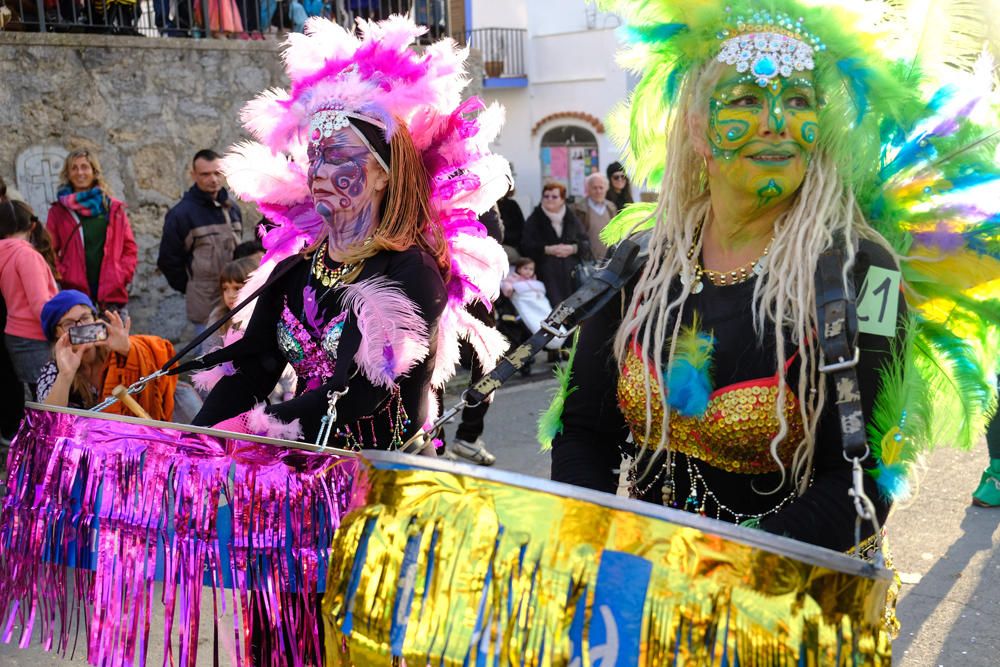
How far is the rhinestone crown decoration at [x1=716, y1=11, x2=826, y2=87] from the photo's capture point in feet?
6.52

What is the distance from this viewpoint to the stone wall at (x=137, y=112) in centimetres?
772

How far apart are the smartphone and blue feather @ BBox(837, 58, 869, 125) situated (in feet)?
8.65

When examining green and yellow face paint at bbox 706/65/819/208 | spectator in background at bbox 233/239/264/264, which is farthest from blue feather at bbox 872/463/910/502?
spectator in background at bbox 233/239/264/264

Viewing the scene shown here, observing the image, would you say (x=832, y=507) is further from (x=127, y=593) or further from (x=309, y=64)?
→ (x=309, y=64)

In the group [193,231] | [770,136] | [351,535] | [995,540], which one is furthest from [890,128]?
[193,231]

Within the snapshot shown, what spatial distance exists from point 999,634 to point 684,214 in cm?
253

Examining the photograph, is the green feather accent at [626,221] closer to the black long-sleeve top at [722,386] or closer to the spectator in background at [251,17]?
the black long-sleeve top at [722,386]

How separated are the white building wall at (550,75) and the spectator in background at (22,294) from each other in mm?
17354

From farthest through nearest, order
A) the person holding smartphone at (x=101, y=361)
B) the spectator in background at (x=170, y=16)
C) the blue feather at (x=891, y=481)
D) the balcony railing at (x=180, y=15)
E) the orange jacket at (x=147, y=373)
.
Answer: the spectator in background at (x=170, y=16) < the balcony railing at (x=180, y=15) < the orange jacket at (x=147, y=373) < the person holding smartphone at (x=101, y=361) < the blue feather at (x=891, y=481)

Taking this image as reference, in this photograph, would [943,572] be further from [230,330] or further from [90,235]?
[90,235]

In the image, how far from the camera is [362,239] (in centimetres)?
282

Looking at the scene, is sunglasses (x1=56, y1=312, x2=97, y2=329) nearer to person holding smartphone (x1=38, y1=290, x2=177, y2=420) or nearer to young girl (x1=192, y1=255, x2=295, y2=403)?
person holding smartphone (x1=38, y1=290, x2=177, y2=420)

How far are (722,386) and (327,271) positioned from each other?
123cm

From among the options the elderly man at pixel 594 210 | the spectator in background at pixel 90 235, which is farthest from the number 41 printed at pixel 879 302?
the elderly man at pixel 594 210
